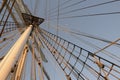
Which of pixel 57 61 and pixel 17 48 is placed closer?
pixel 17 48

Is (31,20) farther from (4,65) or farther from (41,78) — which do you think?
(4,65)

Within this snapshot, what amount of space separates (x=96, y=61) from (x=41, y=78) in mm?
1860

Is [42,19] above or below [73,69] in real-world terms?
above

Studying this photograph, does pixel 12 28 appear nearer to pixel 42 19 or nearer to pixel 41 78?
pixel 42 19

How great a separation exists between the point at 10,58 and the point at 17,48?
27.9 inches

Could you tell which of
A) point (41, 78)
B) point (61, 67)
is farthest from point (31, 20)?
point (41, 78)

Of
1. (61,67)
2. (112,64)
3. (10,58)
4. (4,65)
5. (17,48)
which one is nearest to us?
(4,65)

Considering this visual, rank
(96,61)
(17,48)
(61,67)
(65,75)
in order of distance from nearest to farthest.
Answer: (17,48), (96,61), (65,75), (61,67)

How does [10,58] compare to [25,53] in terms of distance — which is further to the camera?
[25,53]

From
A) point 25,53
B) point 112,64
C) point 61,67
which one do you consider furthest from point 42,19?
point 112,64

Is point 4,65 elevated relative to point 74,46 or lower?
elevated

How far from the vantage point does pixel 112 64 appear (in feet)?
18.4

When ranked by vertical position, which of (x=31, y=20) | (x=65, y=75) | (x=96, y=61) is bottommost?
(x=65, y=75)

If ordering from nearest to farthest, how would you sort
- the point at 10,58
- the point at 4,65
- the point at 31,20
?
the point at 4,65 → the point at 10,58 → the point at 31,20
